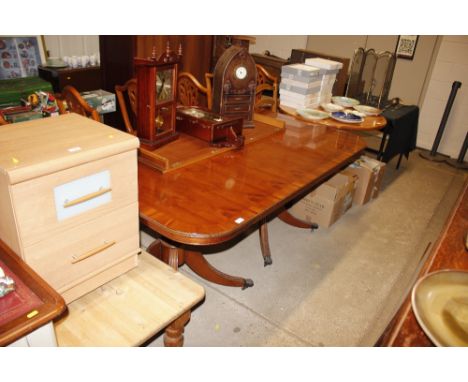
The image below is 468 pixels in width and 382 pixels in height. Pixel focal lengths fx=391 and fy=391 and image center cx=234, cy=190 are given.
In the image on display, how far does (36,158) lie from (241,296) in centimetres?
143

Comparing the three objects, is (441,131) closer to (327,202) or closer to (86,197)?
(327,202)

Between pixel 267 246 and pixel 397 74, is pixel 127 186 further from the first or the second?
pixel 397 74

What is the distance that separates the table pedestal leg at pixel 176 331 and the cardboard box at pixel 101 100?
255cm

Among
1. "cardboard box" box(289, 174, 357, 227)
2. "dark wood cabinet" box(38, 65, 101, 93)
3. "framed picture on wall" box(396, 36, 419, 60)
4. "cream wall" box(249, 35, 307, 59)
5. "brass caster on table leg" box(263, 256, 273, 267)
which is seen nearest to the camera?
"brass caster on table leg" box(263, 256, 273, 267)

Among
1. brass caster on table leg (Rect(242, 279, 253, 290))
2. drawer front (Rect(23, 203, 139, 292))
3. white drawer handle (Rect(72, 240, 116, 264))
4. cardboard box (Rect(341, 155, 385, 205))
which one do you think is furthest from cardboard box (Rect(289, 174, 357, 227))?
white drawer handle (Rect(72, 240, 116, 264))

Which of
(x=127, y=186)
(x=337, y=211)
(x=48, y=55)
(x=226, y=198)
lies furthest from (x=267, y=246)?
(x=48, y=55)

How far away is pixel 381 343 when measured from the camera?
0.78 metres

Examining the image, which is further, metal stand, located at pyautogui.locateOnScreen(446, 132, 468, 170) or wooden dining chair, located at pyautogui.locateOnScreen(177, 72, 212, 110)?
metal stand, located at pyautogui.locateOnScreen(446, 132, 468, 170)

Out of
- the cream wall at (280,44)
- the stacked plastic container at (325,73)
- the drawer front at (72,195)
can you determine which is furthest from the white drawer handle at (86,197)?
the cream wall at (280,44)

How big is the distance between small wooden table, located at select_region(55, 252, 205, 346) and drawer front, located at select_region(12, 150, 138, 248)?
30 cm

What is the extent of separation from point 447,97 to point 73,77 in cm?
400

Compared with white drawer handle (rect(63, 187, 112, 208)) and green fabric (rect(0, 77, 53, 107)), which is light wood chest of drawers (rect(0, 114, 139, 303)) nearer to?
white drawer handle (rect(63, 187, 112, 208))

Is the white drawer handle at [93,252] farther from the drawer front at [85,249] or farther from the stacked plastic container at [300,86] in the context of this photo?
the stacked plastic container at [300,86]

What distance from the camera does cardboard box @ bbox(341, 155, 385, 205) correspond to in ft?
10.3
